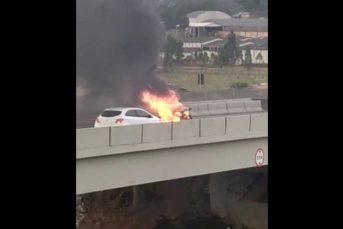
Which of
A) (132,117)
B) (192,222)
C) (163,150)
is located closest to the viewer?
(163,150)

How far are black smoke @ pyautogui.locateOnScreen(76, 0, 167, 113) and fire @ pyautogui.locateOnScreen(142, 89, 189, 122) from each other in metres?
0.09

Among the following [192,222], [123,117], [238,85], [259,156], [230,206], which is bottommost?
[192,222]

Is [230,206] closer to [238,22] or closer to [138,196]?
[138,196]

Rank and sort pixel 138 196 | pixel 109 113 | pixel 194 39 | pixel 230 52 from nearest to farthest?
pixel 109 113 < pixel 194 39 < pixel 230 52 < pixel 138 196

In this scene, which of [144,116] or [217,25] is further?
[217,25]

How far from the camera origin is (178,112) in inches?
240

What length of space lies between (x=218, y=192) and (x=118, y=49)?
2797mm

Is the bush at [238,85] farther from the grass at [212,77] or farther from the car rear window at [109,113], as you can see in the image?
the car rear window at [109,113]

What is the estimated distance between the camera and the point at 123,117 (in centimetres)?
571

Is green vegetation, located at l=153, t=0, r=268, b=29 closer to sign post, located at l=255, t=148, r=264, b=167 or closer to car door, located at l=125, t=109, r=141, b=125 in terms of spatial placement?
car door, located at l=125, t=109, r=141, b=125

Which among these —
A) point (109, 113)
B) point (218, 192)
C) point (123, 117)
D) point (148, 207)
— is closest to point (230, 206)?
point (218, 192)
